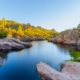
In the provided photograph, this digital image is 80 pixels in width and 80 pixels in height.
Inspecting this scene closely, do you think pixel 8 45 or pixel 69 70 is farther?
pixel 8 45

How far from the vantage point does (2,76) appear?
695 inches

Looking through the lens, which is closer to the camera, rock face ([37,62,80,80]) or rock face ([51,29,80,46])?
rock face ([37,62,80,80])

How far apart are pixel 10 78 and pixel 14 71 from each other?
278cm

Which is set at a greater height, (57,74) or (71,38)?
(71,38)

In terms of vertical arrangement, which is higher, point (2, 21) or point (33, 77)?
point (2, 21)

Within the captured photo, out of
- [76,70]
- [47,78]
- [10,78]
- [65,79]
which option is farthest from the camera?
[10,78]

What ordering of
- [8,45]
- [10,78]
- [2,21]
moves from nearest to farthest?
[10,78], [8,45], [2,21]

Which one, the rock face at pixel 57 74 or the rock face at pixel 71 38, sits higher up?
the rock face at pixel 71 38

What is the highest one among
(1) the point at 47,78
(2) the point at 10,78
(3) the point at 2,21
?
(3) the point at 2,21

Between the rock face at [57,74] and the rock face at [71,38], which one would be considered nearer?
the rock face at [57,74]

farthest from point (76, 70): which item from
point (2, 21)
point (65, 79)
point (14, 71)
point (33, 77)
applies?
point (2, 21)

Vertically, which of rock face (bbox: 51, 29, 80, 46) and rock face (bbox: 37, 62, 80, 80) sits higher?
rock face (bbox: 51, 29, 80, 46)

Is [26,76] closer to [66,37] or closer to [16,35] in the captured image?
[66,37]

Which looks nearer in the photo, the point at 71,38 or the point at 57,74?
the point at 57,74
